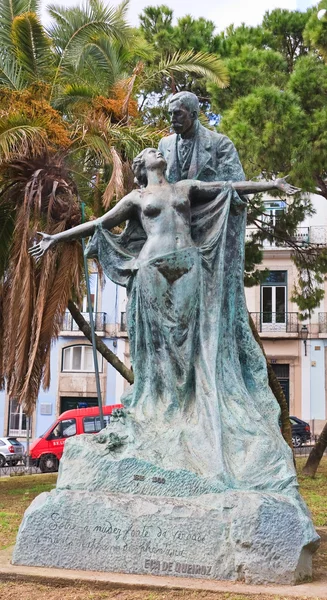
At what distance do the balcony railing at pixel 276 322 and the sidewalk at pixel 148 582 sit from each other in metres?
28.0

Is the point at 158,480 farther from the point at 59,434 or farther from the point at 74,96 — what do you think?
the point at 59,434

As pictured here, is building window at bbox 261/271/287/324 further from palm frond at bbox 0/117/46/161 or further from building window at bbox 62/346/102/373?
palm frond at bbox 0/117/46/161

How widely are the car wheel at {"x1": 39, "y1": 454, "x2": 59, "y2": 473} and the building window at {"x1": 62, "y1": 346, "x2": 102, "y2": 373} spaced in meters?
11.1

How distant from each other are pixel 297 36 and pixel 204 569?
548 inches

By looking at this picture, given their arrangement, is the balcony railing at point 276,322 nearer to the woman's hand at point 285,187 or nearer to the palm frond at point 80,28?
the palm frond at point 80,28

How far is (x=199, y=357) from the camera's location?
5.44m

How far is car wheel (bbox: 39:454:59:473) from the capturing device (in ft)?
73.0

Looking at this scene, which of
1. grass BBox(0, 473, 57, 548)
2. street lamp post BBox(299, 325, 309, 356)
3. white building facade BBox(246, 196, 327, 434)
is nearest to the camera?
grass BBox(0, 473, 57, 548)

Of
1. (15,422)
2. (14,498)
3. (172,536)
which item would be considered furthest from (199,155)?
(15,422)

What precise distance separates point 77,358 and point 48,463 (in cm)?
1151

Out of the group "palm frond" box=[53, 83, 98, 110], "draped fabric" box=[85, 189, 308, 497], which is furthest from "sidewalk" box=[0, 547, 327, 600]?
"palm frond" box=[53, 83, 98, 110]

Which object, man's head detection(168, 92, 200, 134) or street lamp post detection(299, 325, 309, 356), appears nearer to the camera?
man's head detection(168, 92, 200, 134)

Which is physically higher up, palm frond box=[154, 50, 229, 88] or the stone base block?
palm frond box=[154, 50, 229, 88]

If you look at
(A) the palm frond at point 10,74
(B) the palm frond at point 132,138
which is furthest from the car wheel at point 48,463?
(A) the palm frond at point 10,74
